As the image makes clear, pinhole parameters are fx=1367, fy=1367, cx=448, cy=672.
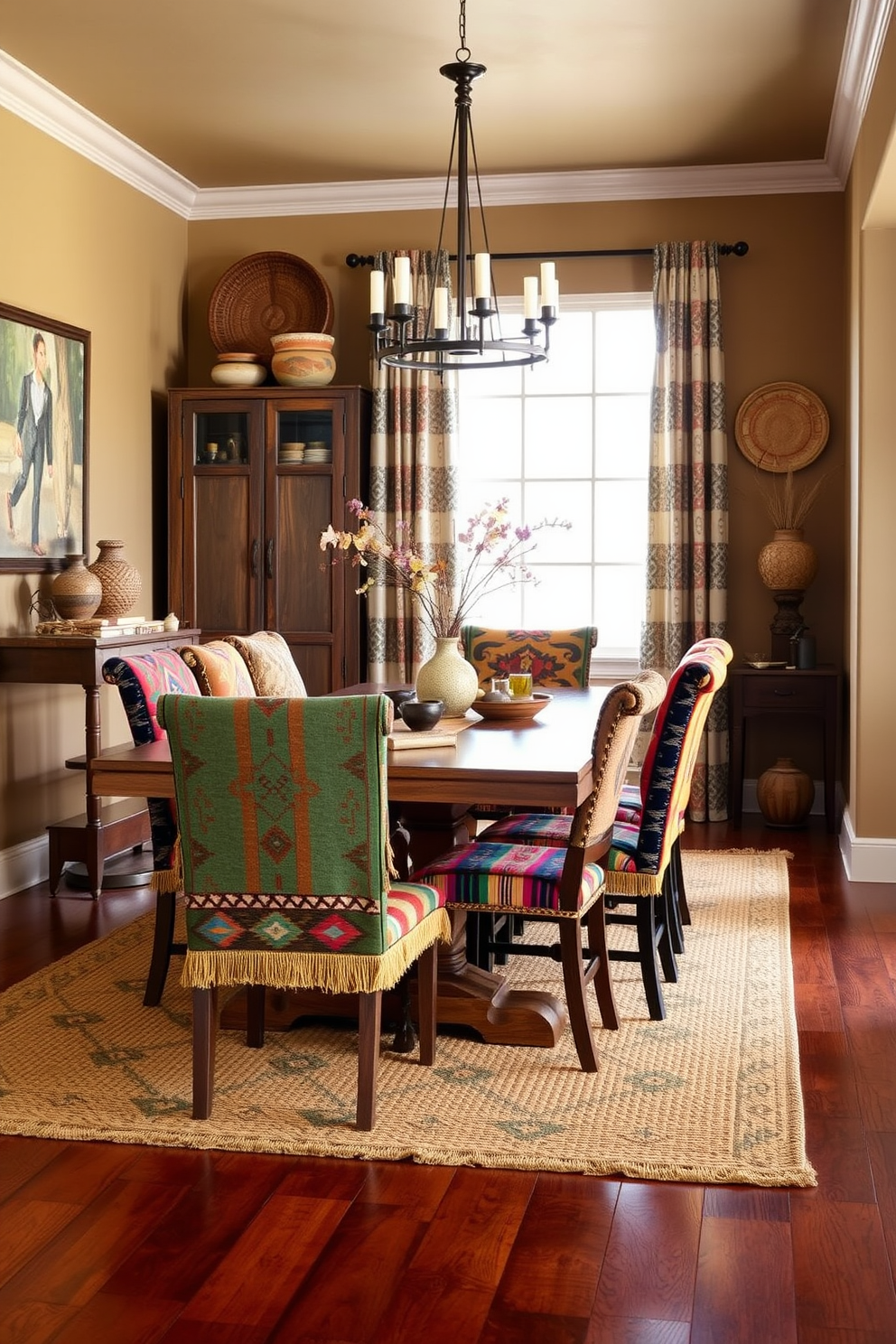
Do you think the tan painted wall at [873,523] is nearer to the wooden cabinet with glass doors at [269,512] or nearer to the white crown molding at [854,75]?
the white crown molding at [854,75]

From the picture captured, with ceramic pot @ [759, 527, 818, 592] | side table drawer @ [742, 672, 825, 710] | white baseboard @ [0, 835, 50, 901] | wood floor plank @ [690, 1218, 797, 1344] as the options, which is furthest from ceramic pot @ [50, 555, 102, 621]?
wood floor plank @ [690, 1218, 797, 1344]

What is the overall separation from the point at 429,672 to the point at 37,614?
6.28 feet

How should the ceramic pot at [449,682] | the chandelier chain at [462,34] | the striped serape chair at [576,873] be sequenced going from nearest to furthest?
the striped serape chair at [576,873], the ceramic pot at [449,682], the chandelier chain at [462,34]

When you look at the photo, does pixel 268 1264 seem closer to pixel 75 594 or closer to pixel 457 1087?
pixel 457 1087

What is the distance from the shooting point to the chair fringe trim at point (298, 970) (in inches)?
107

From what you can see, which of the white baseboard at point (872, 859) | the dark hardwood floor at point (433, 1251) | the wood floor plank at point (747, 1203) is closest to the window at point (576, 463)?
the white baseboard at point (872, 859)

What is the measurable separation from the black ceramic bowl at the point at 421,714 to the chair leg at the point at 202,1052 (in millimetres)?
937

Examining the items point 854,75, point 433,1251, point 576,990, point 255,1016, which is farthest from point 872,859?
point 433,1251

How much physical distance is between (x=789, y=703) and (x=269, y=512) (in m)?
2.46

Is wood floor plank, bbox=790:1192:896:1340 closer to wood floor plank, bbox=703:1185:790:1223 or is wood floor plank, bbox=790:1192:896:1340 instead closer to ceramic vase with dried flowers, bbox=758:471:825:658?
wood floor plank, bbox=703:1185:790:1223

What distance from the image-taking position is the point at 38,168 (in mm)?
5172

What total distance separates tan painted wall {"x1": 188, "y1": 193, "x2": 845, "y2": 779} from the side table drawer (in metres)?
0.41

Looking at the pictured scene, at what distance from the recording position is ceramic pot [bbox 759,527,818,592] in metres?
6.00

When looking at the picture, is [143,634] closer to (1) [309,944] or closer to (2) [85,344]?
(2) [85,344]
